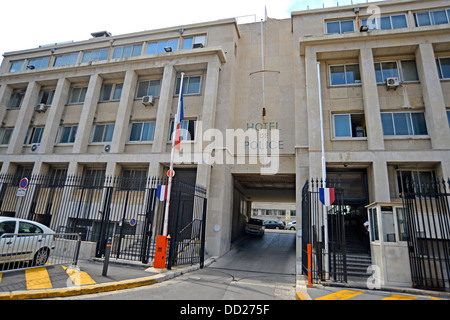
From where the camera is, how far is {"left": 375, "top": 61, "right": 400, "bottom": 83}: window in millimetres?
15250

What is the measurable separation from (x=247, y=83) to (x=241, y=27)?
5.13m

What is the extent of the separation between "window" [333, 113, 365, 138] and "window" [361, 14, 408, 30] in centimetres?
641

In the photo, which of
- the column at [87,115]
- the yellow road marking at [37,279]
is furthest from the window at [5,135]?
the yellow road marking at [37,279]

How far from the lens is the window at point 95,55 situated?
2141 cm

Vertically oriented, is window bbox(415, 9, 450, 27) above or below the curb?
above

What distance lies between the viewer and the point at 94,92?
18688 millimetres

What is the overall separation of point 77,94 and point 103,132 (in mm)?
4665

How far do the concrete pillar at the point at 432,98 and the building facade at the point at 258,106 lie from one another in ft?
0.19

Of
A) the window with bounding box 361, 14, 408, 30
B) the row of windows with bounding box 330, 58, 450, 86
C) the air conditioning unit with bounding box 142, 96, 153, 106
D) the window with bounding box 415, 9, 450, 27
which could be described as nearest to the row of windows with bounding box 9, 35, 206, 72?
the air conditioning unit with bounding box 142, 96, 153, 106

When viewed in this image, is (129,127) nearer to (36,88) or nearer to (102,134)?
(102,134)

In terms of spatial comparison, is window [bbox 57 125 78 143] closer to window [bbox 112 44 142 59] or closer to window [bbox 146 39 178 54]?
window [bbox 112 44 142 59]

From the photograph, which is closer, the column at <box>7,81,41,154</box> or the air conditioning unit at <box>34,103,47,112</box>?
the column at <box>7,81,41,154</box>

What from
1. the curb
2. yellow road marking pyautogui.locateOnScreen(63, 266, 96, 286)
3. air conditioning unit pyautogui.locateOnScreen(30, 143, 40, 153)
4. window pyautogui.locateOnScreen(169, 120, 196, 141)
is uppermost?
window pyautogui.locateOnScreen(169, 120, 196, 141)
